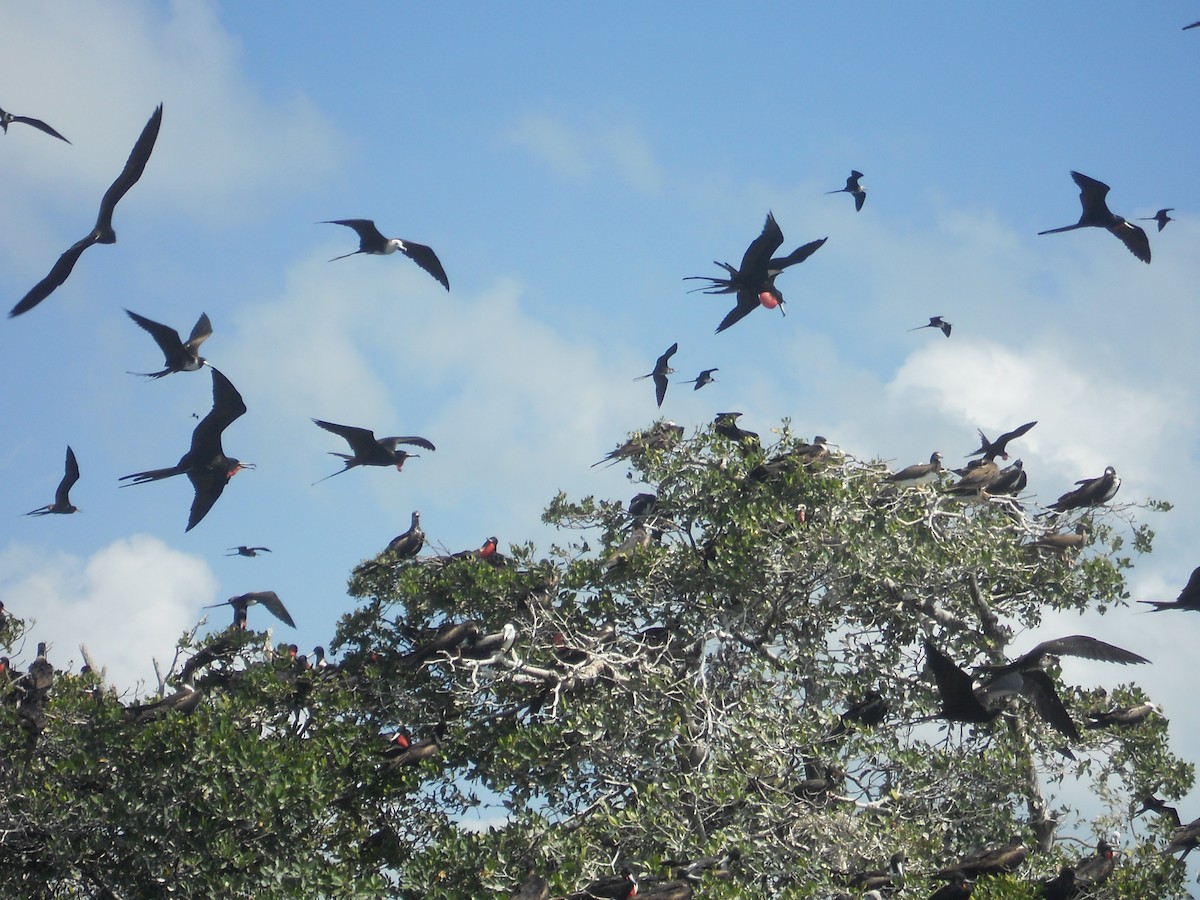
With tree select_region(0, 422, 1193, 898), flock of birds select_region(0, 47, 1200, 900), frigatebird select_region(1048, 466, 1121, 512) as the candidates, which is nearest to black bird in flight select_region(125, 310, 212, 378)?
flock of birds select_region(0, 47, 1200, 900)

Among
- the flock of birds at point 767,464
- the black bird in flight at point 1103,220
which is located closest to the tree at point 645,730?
the flock of birds at point 767,464

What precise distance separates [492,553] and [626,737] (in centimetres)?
312

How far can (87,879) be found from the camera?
1013 centimetres

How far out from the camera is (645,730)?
9.35 metres

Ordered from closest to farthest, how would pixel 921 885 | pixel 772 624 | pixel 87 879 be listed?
pixel 921 885, pixel 87 879, pixel 772 624

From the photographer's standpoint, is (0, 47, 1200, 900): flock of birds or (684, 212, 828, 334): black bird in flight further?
(684, 212, 828, 334): black bird in flight

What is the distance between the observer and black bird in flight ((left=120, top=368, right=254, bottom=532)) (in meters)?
10.3

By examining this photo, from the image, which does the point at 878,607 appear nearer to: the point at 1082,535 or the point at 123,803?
the point at 1082,535

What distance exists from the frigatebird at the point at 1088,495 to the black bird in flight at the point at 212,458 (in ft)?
24.3

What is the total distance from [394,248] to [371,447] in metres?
2.04

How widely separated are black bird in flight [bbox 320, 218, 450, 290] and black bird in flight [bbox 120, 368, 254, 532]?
7.01 feet

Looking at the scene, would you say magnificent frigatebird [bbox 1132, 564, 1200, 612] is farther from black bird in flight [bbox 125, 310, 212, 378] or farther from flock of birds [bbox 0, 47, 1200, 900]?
black bird in flight [bbox 125, 310, 212, 378]

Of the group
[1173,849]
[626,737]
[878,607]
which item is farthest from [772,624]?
[1173,849]

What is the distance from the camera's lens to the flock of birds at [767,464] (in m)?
7.80
